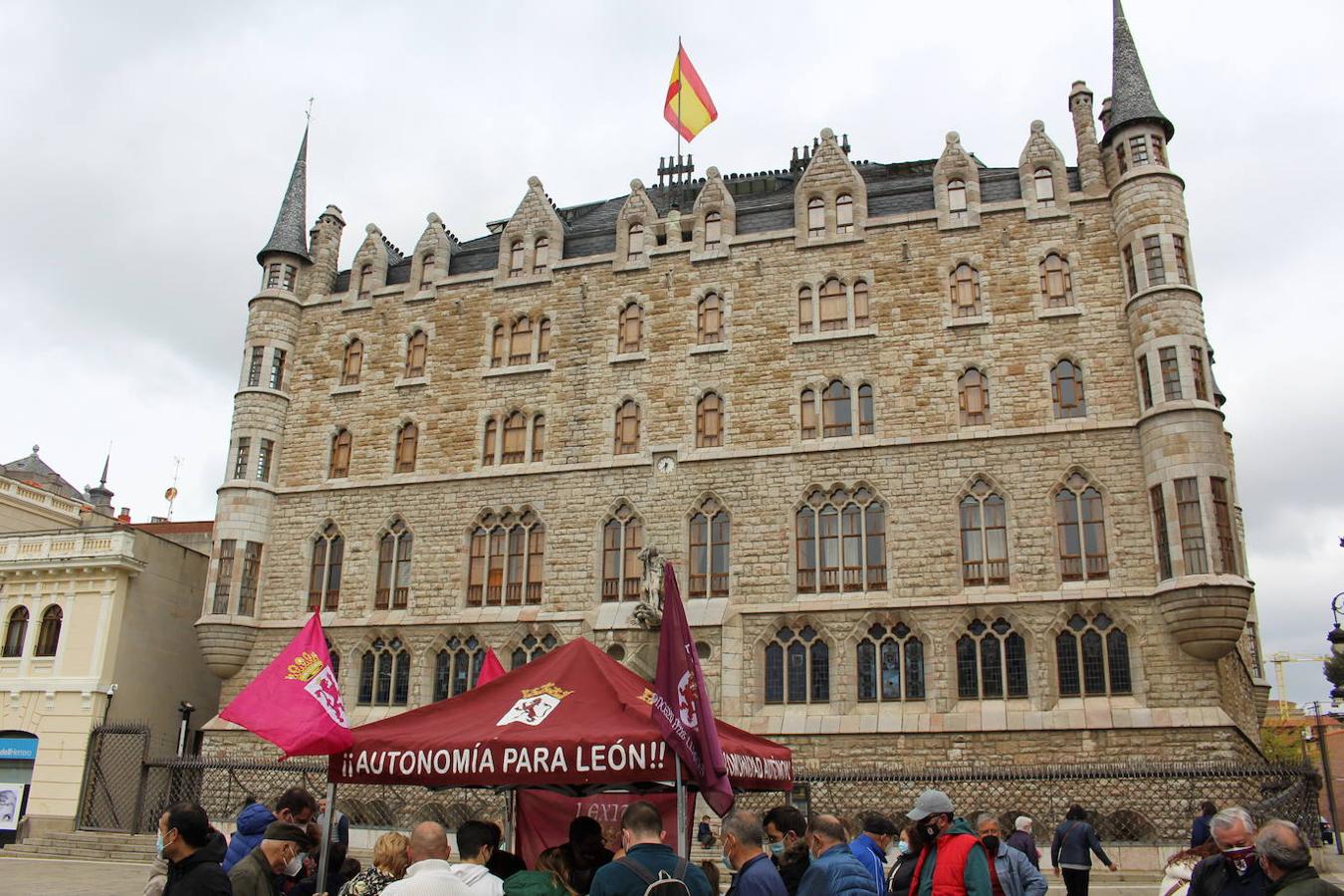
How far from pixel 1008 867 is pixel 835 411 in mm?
17518

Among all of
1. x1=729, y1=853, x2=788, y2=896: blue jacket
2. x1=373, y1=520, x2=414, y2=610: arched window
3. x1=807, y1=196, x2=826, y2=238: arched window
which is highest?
x1=807, y1=196, x2=826, y2=238: arched window

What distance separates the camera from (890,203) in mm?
26125

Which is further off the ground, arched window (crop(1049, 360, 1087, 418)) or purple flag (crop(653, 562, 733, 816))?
arched window (crop(1049, 360, 1087, 418))

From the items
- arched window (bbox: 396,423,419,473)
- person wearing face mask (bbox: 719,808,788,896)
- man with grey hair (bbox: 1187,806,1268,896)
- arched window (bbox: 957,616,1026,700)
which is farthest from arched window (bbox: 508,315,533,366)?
man with grey hair (bbox: 1187,806,1268,896)

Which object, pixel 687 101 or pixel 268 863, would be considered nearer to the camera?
pixel 268 863

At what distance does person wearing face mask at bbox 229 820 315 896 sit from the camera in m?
5.80

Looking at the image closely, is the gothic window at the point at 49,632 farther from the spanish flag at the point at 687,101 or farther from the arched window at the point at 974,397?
the arched window at the point at 974,397

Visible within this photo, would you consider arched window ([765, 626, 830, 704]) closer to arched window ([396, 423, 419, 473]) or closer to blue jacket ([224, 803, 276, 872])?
arched window ([396, 423, 419, 473])

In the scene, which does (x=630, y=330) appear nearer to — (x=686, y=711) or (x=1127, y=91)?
(x=1127, y=91)

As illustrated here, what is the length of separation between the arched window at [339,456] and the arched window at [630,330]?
7.73m

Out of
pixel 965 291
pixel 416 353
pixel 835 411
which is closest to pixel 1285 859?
pixel 835 411

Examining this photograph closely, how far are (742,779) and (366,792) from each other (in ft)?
60.3

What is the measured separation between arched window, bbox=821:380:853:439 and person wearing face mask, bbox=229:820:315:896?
62.8ft

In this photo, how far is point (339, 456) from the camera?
28203mm
